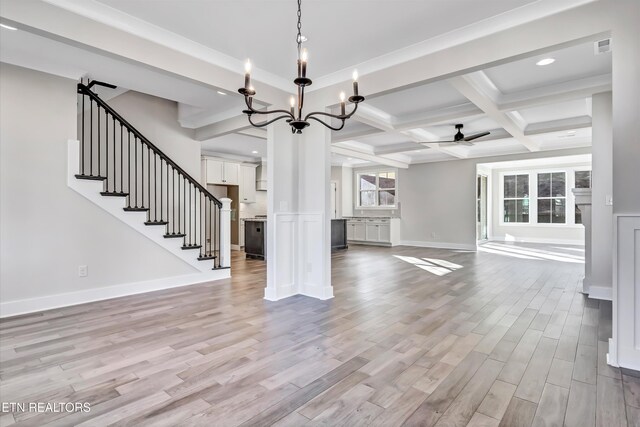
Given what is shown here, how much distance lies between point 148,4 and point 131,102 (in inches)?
122

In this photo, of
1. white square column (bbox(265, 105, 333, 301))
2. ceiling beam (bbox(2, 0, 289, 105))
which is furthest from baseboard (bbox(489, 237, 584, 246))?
ceiling beam (bbox(2, 0, 289, 105))

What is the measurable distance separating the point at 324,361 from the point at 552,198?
1101cm

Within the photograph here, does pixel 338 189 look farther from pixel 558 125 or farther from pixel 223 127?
pixel 558 125

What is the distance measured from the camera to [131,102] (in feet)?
17.2

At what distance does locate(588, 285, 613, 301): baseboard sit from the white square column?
11.0 ft

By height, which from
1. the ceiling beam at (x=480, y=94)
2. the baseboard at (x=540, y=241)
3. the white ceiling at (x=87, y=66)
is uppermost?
the white ceiling at (x=87, y=66)

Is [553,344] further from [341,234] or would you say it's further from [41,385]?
[341,234]

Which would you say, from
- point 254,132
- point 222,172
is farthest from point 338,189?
point 254,132

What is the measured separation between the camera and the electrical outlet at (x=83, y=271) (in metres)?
3.92

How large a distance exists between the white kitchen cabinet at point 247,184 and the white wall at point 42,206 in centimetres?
513

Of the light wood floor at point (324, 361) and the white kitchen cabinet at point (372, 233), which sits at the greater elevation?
the white kitchen cabinet at point (372, 233)

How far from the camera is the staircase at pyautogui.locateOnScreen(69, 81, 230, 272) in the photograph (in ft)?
13.7

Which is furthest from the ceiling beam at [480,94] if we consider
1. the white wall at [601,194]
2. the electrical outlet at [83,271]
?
the electrical outlet at [83,271]

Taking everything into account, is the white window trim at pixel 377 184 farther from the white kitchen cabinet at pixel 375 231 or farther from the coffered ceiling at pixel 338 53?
the coffered ceiling at pixel 338 53
